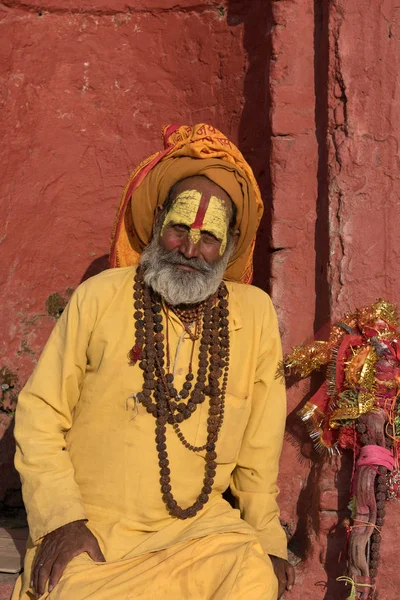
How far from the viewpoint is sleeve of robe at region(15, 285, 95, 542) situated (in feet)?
11.7

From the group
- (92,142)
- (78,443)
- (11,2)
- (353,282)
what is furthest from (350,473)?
(11,2)

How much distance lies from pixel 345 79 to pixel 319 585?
92.8 inches

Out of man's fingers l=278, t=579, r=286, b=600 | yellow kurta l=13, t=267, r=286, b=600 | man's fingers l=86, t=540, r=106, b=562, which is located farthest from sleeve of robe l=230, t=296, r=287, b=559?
man's fingers l=86, t=540, r=106, b=562

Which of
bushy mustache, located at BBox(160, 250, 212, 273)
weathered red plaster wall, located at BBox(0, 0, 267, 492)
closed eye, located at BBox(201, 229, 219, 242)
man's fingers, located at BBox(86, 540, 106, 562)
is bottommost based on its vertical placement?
man's fingers, located at BBox(86, 540, 106, 562)

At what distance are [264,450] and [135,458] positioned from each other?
1.93 ft

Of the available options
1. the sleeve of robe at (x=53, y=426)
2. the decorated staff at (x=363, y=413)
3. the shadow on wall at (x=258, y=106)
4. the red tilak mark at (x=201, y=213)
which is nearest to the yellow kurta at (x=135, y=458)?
the sleeve of robe at (x=53, y=426)

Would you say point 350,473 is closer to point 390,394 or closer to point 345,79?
point 390,394

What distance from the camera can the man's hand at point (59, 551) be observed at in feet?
11.2

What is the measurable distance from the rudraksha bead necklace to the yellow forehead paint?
0.30 metres

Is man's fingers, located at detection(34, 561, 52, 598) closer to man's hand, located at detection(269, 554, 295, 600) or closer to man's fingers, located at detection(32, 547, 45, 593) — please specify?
man's fingers, located at detection(32, 547, 45, 593)

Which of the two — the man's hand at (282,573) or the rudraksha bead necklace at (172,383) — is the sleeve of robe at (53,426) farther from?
the man's hand at (282,573)

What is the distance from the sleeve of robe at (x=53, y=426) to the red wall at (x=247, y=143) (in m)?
1.19

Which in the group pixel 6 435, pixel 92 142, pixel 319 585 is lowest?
pixel 319 585

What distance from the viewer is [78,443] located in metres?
3.78
